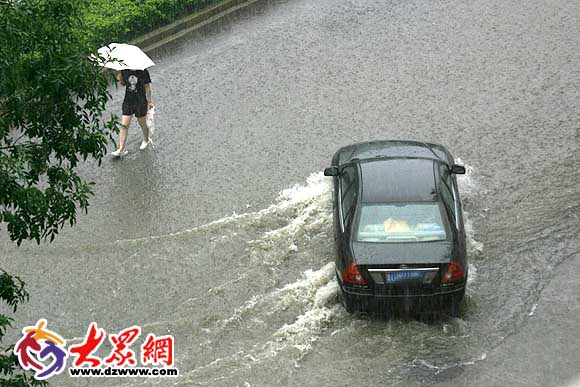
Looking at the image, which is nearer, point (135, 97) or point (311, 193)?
point (311, 193)

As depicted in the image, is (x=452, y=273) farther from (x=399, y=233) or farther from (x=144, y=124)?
(x=144, y=124)

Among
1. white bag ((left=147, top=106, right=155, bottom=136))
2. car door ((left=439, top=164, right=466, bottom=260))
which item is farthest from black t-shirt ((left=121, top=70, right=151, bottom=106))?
car door ((left=439, top=164, right=466, bottom=260))

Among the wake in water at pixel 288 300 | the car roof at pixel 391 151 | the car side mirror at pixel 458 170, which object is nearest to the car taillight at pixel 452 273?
the wake in water at pixel 288 300

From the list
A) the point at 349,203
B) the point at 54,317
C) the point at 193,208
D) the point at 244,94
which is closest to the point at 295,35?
the point at 244,94

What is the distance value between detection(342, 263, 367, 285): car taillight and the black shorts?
5.71 meters

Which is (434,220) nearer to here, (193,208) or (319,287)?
(319,287)

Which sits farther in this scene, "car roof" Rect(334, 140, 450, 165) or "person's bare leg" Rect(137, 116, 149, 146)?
"person's bare leg" Rect(137, 116, 149, 146)

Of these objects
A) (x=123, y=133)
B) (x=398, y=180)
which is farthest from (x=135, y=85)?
(x=398, y=180)

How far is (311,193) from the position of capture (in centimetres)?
1397

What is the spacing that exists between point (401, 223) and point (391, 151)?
180 cm

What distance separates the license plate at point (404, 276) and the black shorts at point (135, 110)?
20.1 ft

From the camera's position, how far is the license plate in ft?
35.0

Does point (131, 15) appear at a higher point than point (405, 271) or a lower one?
higher

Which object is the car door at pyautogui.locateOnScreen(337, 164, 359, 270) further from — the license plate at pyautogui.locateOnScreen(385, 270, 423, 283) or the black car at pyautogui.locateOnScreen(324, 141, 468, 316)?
the license plate at pyautogui.locateOnScreen(385, 270, 423, 283)
